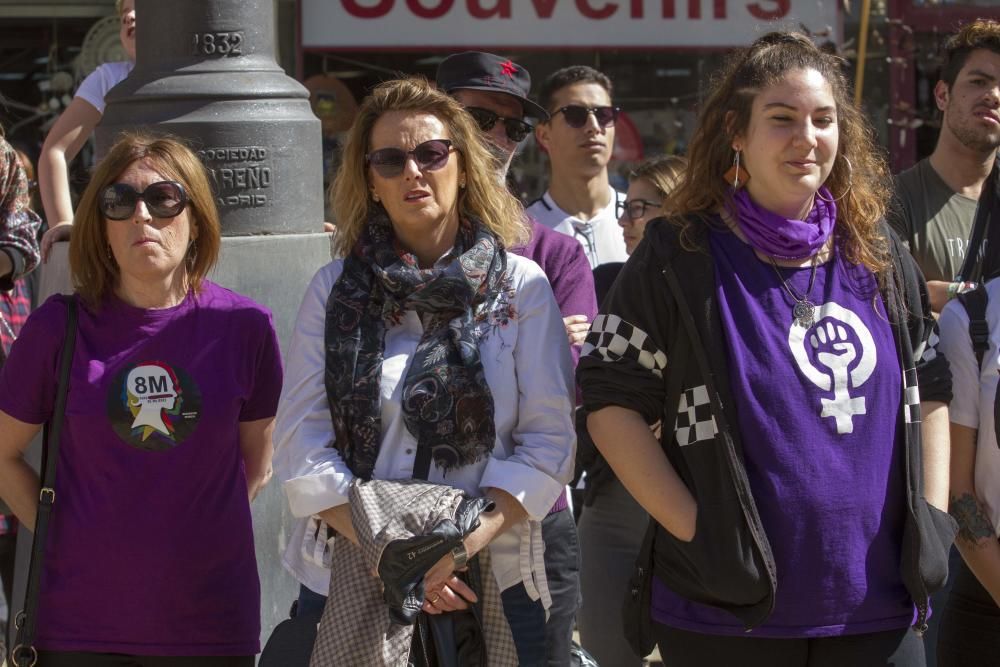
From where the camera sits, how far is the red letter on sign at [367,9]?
9023mm

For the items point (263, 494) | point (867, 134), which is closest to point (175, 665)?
point (263, 494)

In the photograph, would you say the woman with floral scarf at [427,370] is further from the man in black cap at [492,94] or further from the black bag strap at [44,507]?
the man in black cap at [492,94]

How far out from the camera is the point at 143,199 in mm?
3373

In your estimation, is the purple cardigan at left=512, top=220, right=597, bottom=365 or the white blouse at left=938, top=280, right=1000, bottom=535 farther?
the purple cardigan at left=512, top=220, right=597, bottom=365

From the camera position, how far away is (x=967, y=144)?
14.5 ft

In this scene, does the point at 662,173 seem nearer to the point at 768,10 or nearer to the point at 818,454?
the point at 818,454

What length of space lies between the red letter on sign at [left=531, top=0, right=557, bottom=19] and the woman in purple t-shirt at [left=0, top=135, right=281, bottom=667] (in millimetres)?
6019

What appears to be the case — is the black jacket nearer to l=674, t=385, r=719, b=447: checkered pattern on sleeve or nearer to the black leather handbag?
l=674, t=385, r=719, b=447: checkered pattern on sleeve

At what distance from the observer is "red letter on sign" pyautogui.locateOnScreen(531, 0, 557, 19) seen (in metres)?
9.13

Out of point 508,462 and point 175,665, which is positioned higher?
point 508,462

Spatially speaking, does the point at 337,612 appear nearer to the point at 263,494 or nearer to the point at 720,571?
the point at 720,571

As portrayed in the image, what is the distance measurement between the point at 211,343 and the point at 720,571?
4.37ft

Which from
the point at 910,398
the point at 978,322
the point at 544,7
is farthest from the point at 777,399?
the point at 544,7

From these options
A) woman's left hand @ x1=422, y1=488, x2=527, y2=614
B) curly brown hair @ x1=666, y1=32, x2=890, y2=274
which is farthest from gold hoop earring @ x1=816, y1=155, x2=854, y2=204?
woman's left hand @ x1=422, y1=488, x2=527, y2=614
